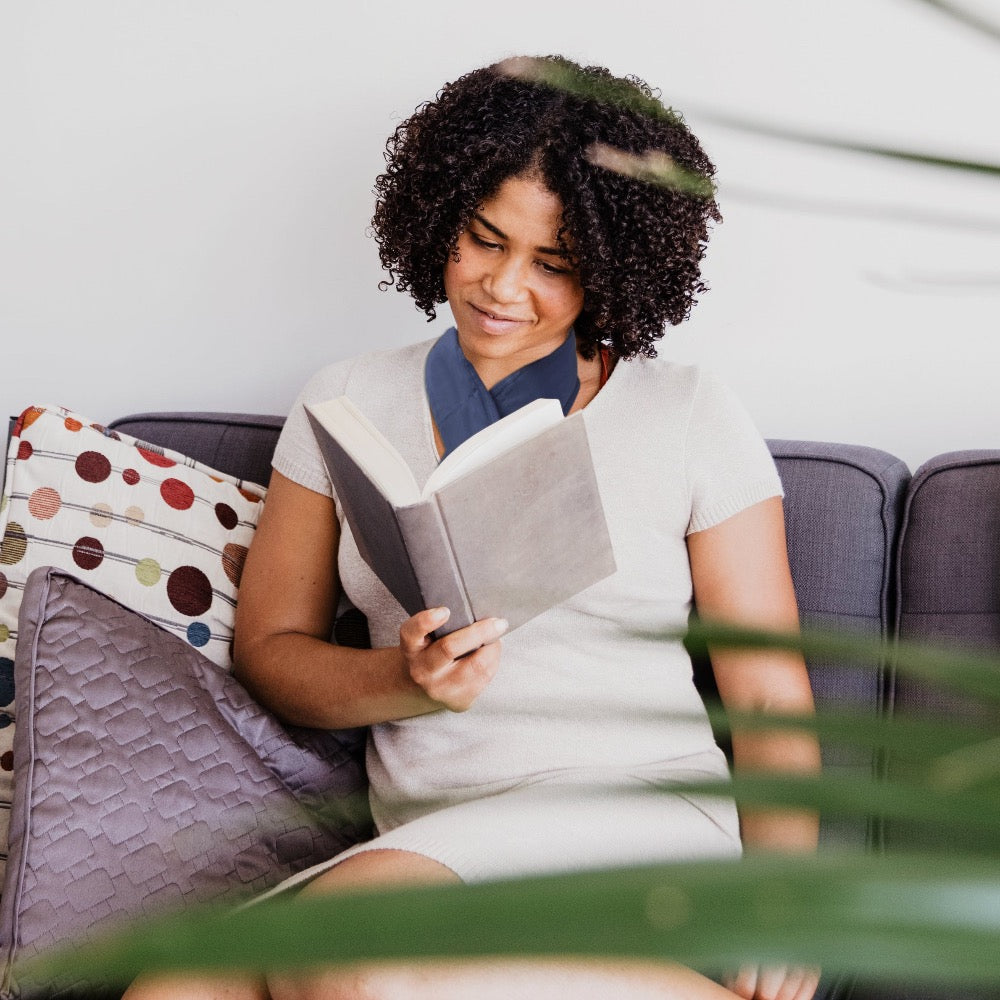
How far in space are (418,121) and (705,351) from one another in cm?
50

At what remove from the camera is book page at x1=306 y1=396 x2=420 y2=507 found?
37.1 inches

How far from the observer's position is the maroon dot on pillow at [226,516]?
1472 mm

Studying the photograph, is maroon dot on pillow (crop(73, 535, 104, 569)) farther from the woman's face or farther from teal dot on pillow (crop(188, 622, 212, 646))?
the woman's face

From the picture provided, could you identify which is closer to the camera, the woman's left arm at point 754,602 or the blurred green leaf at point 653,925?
the blurred green leaf at point 653,925

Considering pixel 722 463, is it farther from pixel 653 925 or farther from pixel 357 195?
pixel 653 925

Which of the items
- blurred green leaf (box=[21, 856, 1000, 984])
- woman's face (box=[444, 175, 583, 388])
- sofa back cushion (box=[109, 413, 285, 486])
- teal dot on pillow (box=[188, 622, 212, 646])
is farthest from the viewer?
sofa back cushion (box=[109, 413, 285, 486])

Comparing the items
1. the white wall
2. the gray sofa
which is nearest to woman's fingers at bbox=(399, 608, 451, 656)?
the gray sofa

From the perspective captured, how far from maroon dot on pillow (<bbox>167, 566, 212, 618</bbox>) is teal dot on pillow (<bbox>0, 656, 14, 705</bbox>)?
0.20m

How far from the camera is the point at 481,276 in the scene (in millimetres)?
1299

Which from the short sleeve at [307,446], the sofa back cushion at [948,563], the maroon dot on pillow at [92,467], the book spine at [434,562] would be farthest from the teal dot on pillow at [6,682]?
the sofa back cushion at [948,563]

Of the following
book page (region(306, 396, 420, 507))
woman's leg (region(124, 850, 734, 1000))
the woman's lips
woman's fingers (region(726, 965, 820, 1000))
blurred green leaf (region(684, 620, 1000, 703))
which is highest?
the woman's lips

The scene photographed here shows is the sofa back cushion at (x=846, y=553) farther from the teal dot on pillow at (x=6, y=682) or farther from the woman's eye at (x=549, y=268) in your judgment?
the teal dot on pillow at (x=6, y=682)

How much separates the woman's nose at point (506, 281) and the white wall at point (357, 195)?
0.92ft

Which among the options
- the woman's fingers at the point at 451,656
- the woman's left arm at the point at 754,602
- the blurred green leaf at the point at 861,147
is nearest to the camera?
the blurred green leaf at the point at 861,147
